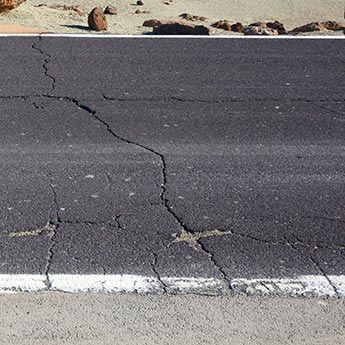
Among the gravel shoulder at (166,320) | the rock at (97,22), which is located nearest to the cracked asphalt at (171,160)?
the gravel shoulder at (166,320)

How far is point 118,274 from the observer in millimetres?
5609

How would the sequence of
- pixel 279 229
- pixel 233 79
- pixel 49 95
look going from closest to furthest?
pixel 279 229
pixel 49 95
pixel 233 79

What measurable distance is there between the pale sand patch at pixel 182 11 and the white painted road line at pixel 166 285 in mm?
8720

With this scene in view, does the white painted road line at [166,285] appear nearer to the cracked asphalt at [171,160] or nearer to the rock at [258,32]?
the cracked asphalt at [171,160]

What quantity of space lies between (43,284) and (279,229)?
5.90 feet

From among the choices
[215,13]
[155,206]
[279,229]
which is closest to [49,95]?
[155,206]

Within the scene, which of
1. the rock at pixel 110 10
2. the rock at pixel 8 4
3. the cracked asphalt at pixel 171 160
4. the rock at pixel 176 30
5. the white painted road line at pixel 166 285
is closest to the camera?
the white painted road line at pixel 166 285

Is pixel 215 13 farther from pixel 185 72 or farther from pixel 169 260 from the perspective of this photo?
pixel 169 260

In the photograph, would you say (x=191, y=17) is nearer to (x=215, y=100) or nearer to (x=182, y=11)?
(x=182, y=11)

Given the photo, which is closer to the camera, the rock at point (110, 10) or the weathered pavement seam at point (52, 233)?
the weathered pavement seam at point (52, 233)

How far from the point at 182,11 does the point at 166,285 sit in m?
14.9

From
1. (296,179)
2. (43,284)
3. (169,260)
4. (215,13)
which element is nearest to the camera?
(43,284)

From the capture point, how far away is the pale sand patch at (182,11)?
14.4m

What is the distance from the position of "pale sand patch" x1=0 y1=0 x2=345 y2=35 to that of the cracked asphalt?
2.70 meters
